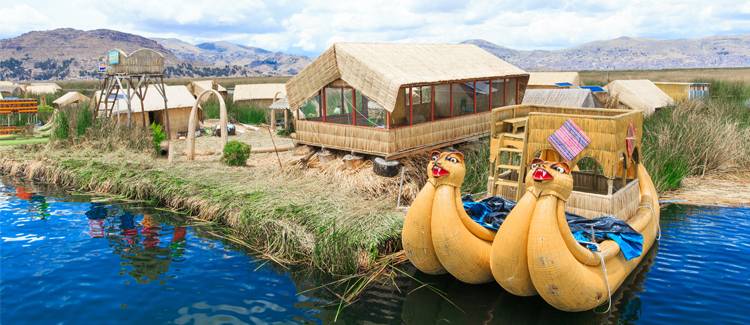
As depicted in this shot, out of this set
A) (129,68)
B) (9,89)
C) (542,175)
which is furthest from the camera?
(9,89)

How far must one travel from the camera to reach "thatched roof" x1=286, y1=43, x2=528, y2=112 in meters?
13.5

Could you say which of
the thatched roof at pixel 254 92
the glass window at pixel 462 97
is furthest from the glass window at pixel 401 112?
the thatched roof at pixel 254 92

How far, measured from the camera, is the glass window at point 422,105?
16.7 meters

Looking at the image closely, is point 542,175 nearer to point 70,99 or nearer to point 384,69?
point 384,69

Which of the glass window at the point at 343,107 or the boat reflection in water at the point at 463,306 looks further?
the glass window at the point at 343,107

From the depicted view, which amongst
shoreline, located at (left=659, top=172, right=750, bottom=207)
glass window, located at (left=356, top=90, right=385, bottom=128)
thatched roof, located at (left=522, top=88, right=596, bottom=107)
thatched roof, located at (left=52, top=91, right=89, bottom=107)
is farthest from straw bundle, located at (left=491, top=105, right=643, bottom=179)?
thatched roof, located at (left=52, top=91, right=89, bottom=107)

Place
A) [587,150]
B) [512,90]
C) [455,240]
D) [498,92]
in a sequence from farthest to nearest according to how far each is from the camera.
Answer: [512,90]
[498,92]
[587,150]
[455,240]

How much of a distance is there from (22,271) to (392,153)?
7.82m

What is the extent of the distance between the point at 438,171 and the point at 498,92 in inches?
418

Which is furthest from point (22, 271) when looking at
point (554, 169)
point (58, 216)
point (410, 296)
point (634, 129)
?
point (634, 129)

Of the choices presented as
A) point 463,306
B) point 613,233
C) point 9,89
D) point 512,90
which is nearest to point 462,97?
point 512,90

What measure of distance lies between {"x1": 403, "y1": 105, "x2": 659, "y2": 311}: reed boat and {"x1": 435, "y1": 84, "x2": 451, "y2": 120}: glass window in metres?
5.75

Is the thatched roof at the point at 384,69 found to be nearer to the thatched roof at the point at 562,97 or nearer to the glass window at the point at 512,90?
the glass window at the point at 512,90

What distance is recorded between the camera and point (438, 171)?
27.3 ft
